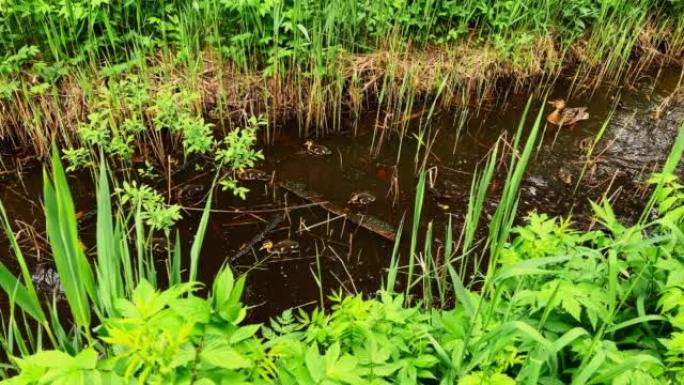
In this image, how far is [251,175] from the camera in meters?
3.31

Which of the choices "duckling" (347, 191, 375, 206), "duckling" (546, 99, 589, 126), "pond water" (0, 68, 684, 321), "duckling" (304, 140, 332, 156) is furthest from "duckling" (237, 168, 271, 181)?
"duckling" (546, 99, 589, 126)

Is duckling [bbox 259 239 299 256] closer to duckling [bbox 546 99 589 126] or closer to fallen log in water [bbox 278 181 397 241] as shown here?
fallen log in water [bbox 278 181 397 241]

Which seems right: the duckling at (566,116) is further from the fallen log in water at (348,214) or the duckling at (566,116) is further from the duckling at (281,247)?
the duckling at (281,247)

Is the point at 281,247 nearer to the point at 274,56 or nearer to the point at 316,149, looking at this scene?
the point at 316,149

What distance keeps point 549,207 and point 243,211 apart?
1.83 m

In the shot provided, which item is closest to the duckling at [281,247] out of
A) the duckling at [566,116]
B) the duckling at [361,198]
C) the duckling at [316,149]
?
the duckling at [361,198]

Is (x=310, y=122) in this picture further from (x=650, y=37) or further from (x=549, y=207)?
(x=650, y=37)

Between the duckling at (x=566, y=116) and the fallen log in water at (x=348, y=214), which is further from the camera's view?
the duckling at (x=566, y=116)

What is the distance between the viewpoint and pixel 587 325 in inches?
62.6

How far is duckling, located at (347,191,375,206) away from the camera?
3.18 metres

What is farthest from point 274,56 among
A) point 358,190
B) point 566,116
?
point 566,116

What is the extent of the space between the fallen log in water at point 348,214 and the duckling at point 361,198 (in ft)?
0.29

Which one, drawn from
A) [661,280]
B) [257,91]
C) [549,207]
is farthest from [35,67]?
[661,280]

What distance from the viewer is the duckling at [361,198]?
318 cm
